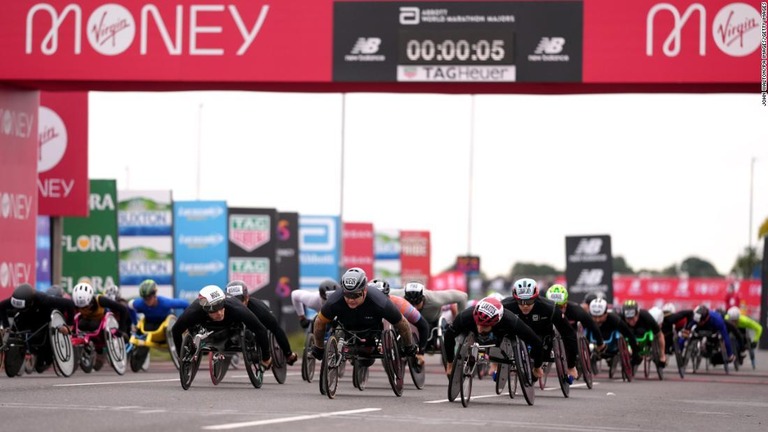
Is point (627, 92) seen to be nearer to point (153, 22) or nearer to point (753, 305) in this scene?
point (153, 22)

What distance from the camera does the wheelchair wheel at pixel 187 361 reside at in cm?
1951

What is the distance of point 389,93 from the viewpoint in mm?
27172

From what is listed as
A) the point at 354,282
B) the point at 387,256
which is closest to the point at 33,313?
the point at 354,282

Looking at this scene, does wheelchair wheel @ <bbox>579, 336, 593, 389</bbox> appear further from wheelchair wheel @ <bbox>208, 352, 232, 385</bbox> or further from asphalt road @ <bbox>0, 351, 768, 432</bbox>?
wheelchair wheel @ <bbox>208, 352, 232, 385</bbox>

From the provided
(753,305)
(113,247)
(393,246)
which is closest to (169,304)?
(113,247)

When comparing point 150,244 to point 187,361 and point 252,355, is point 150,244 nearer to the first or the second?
point 252,355

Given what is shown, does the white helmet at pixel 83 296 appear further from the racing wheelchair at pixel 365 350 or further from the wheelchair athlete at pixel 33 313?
the racing wheelchair at pixel 365 350

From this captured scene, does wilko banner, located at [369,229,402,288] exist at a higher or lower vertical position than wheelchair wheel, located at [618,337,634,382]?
higher

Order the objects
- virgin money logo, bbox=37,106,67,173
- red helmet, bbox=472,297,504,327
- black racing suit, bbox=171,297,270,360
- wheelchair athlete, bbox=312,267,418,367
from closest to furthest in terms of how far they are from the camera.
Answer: red helmet, bbox=472,297,504,327 < wheelchair athlete, bbox=312,267,418,367 < black racing suit, bbox=171,297,270,360 < virgin money logo, bbox=37,106,67,173

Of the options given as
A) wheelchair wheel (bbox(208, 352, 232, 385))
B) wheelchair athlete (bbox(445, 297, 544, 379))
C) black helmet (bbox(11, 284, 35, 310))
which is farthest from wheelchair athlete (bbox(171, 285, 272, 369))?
black helmet (bbox(11, 284, 35, 310))

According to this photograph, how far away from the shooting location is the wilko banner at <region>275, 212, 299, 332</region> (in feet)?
161

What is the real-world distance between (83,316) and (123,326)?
67cm

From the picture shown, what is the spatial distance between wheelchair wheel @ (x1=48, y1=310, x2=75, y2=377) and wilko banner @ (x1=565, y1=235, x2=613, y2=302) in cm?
1972

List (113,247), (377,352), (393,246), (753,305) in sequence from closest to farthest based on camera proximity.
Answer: (377,352), (113,247), (753,305), (393,246)
